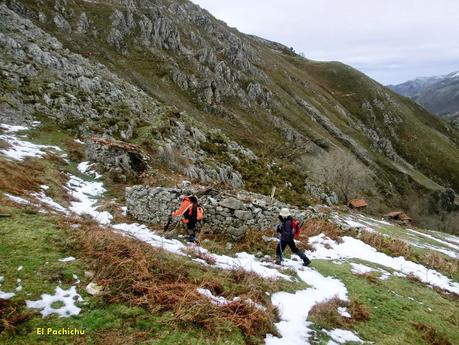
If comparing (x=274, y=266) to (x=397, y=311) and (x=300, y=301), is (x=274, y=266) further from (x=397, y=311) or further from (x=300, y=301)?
(x=397, y=311)

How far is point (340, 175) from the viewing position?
7219 centimetres

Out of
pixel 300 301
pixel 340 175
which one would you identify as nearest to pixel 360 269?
pixel 300 301

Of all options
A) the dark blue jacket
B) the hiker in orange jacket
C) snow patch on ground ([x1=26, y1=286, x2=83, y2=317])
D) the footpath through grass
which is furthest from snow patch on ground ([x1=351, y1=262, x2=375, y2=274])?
snow patch on ground ([x1=26, y1=286, x2=83, y2=317])

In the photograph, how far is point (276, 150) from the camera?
274 ft

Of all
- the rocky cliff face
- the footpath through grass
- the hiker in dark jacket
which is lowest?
the footpath through grass

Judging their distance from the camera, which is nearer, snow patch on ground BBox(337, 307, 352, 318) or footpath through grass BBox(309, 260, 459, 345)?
footpath through grass BBox(309, 260, 459, 345)

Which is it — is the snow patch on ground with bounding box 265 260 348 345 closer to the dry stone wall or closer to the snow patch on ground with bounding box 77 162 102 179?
the dry stone wall

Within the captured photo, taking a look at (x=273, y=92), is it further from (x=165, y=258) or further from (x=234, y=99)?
(x=165, y=258)

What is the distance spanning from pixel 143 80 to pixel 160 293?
69.6 metres

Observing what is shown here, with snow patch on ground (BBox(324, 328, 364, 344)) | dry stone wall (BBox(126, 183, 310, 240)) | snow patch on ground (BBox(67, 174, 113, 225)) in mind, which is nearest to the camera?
snow patch on ground (BBox(324, 328, 364, 344))

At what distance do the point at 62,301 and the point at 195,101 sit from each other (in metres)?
78.2

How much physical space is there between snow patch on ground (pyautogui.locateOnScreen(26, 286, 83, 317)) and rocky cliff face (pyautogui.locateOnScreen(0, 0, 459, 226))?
2642 cm

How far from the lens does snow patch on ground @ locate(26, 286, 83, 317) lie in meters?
7.72

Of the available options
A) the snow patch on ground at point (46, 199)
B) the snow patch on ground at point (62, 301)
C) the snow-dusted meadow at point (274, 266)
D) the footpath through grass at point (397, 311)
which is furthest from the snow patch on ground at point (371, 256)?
the snow patch on ground at point (46, 199)
